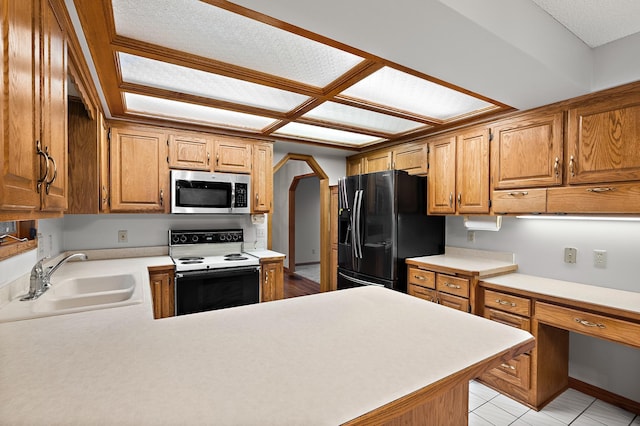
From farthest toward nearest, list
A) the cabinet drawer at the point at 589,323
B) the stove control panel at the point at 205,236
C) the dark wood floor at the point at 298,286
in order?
the dark wood floor at the point at 298,286
the stove control panel at the point at 205,236
the cabinet drawer at the point at 589,323

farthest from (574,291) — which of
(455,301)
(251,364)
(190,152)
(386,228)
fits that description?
(190,152)

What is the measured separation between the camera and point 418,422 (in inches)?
43.8

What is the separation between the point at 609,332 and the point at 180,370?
2.36 metres

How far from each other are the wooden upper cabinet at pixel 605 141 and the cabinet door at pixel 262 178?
2.74m

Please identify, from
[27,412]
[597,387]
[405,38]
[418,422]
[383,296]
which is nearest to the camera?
[27,412]

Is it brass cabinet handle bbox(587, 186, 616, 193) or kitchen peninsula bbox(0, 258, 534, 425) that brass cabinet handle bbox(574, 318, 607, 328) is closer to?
brass cabinet handle bbox(587, 186, 616, 193)

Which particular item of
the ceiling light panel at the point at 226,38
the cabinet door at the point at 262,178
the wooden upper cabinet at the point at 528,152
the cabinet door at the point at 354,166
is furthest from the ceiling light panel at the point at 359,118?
the cabinet door at the point at 354,166

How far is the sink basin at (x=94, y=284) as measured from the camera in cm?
203

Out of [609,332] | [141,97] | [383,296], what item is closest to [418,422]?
[383,296]

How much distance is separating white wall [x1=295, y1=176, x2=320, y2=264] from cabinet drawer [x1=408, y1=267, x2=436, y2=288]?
4733 millimetres

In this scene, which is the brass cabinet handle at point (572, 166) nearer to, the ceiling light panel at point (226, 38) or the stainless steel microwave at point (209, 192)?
the ceiling light panel at point (226, 38)

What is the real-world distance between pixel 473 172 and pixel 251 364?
264 cm

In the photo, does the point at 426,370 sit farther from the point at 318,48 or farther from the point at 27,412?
the point at 318,48

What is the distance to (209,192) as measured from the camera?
127 inches
